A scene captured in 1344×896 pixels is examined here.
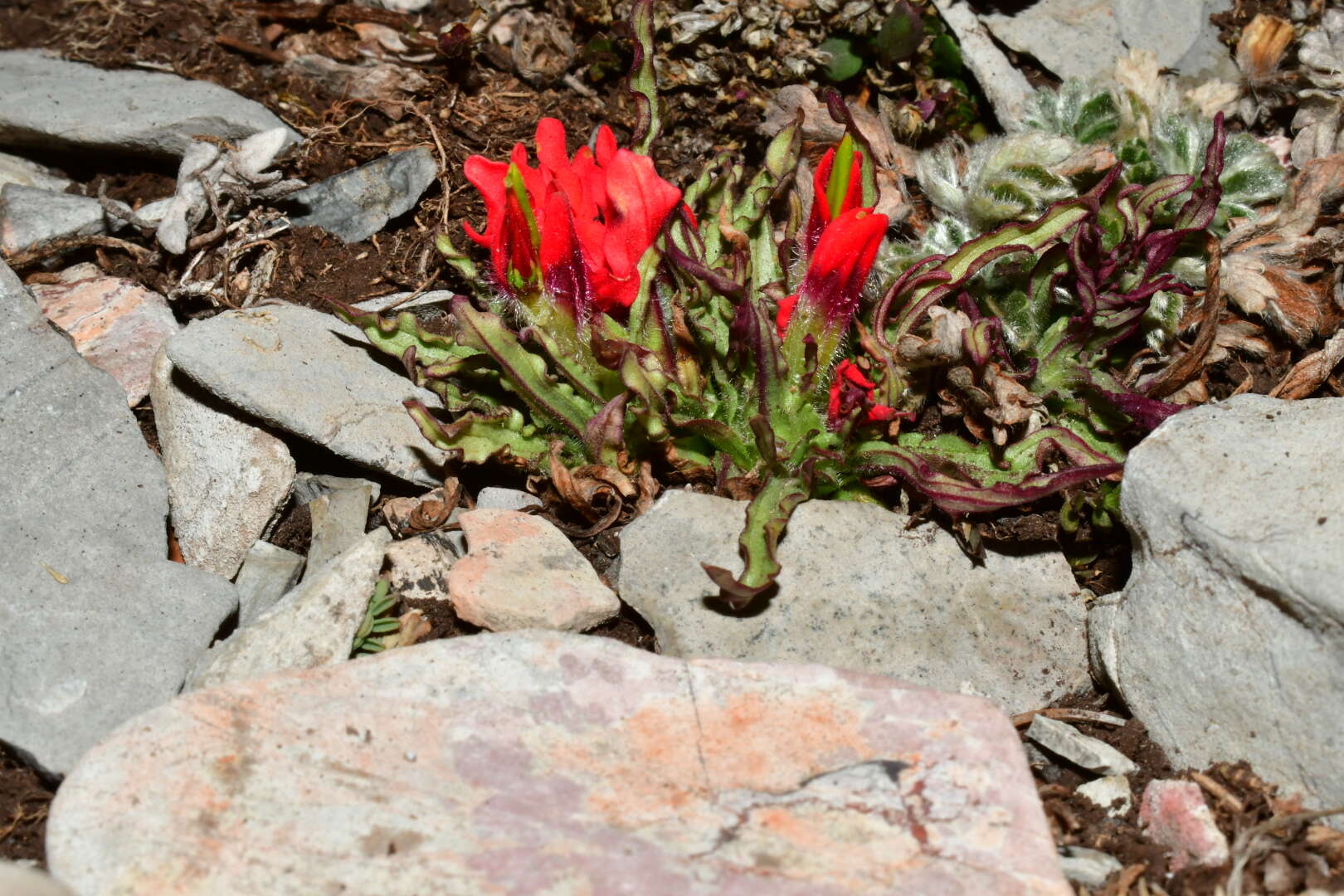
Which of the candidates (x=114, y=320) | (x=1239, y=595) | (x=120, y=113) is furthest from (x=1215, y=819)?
(x=120, y=113)

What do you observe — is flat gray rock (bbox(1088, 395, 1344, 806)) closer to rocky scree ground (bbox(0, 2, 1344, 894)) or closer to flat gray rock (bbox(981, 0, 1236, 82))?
rocky scree ground (bbox(0, 2, 1344, 894))

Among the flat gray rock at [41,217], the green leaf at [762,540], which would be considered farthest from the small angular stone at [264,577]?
the flat gray rock at [41,217]

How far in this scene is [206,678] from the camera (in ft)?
9.03

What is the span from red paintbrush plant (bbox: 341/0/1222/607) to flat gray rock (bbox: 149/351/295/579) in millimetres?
472

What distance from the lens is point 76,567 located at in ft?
9.76

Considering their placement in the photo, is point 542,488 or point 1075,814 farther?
point 542,488

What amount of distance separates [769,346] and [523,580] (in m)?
0.87

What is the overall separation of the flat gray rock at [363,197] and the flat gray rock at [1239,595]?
2506 mm

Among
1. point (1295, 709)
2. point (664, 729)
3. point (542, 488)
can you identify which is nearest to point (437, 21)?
point (542, 488)

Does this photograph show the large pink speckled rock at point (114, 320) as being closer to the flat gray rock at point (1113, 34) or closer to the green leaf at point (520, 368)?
the green leaf at point (520, 368)

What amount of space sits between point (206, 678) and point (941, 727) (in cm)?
170

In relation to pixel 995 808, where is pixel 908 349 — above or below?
above

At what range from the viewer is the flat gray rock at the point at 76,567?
2693 millimetres

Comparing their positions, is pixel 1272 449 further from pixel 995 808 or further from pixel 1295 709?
pixel 995 808
